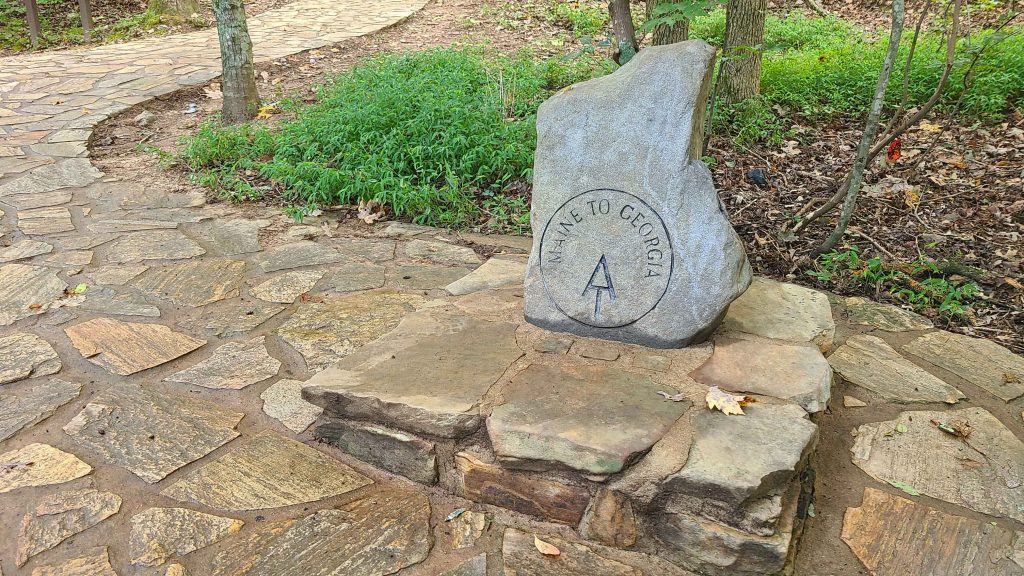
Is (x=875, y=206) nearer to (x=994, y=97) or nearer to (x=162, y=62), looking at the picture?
(x=994, y=97)

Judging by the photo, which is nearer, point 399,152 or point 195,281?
point 195,281

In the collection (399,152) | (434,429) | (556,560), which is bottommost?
(556,560)

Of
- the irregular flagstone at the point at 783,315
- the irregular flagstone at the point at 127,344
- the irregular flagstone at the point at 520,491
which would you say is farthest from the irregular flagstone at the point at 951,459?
the irregular flagstone at the point at 127,344

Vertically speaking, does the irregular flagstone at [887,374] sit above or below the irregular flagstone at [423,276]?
below

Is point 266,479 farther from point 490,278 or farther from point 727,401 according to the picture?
point 727,401

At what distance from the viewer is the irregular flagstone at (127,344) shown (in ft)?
9.58

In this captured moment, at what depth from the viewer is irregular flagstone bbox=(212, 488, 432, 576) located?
2021 mm

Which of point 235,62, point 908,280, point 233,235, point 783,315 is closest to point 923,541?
point 783,315

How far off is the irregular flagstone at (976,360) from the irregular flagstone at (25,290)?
12.5 ft

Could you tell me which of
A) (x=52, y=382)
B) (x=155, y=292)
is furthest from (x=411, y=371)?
(x=155, y=292)

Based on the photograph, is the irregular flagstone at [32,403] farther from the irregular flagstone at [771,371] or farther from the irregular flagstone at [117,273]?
the irregular flagstone at [771,371]

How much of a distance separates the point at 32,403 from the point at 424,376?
1463mm

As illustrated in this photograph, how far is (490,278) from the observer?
3334 mm

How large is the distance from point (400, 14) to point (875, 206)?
23.7 feet
